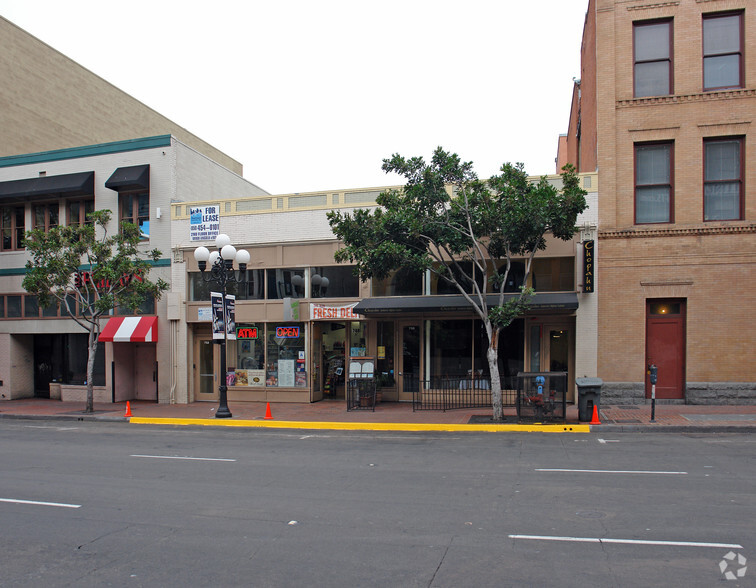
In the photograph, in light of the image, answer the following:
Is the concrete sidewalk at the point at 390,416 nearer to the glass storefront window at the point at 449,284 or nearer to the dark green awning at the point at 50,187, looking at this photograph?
the glass storefront window at the point at 449,284

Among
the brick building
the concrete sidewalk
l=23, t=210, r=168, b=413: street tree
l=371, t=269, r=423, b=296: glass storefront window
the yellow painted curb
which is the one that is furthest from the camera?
l=371, t=269, r=423, b=296: glass storefront window

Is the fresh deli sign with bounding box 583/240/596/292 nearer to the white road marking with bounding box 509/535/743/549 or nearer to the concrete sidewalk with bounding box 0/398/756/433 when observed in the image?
the concrete sidewalk with bounding box 0/398/756/433

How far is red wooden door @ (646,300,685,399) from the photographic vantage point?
17062mm

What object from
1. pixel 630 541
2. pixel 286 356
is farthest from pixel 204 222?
pixel 630 541

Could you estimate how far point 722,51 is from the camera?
17.2 meters

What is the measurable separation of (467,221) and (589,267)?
4.41 metres

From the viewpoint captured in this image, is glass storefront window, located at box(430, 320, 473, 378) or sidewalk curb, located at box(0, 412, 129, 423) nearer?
sidewalk curb, located at box(0, 412, 129, 423)

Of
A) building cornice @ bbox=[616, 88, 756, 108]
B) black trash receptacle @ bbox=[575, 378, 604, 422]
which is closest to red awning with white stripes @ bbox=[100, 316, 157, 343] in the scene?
black trash receptacle @ bbox=[575, 378, 604, 422]

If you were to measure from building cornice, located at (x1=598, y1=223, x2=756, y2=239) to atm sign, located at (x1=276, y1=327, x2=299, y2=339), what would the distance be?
10264 millimetres

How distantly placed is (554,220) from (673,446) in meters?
5.98

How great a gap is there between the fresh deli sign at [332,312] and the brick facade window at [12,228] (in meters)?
13.3

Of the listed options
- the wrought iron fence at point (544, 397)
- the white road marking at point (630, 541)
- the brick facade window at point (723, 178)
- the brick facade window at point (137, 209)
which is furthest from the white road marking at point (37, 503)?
the brick facade window at point (723, 178)

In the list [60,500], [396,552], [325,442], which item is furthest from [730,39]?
[60,500]

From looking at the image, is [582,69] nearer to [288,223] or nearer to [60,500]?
[288,223]
